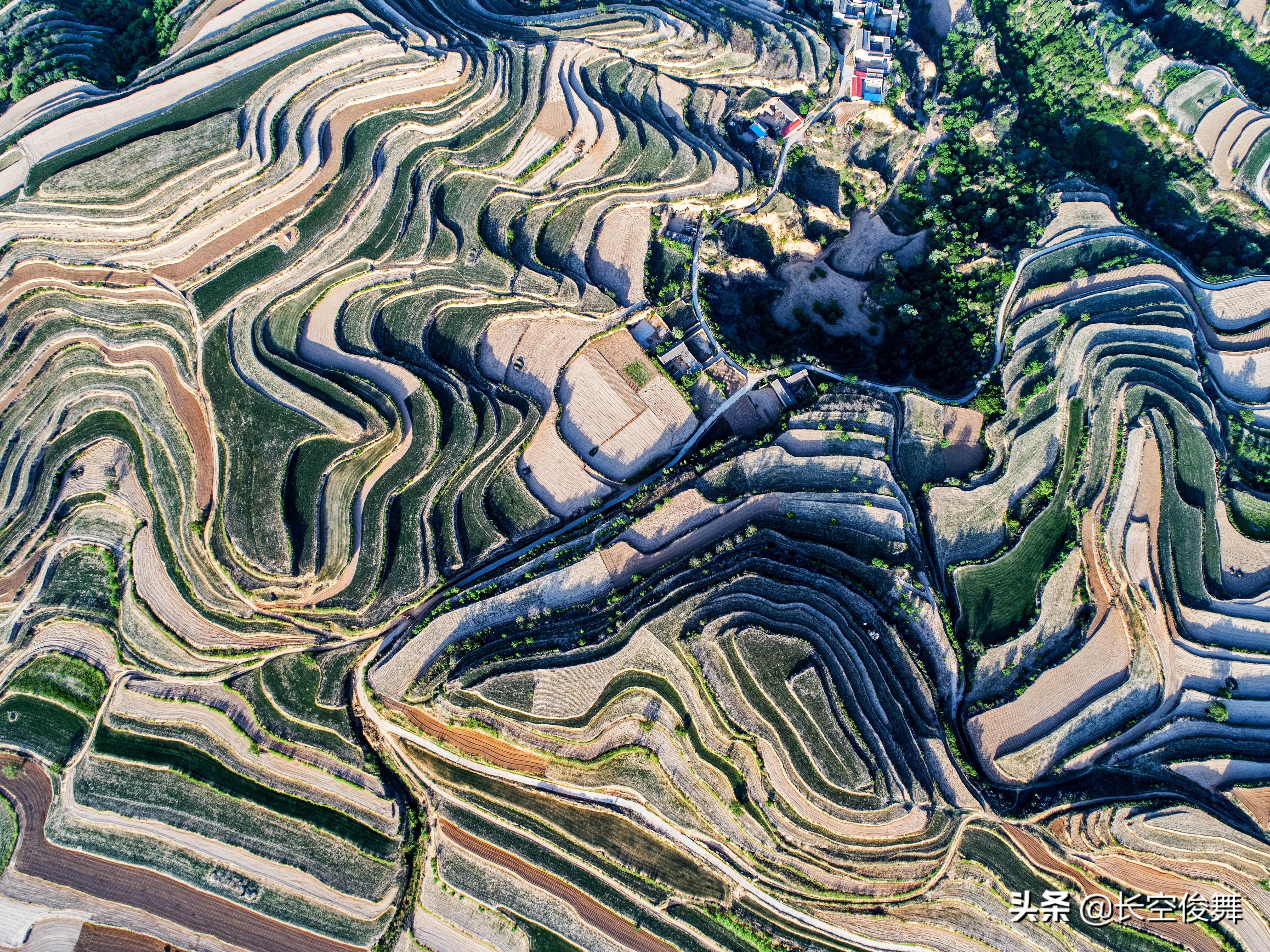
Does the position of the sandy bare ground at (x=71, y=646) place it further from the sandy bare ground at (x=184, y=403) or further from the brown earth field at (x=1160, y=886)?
the brown earth field at (x=1160, y=886)

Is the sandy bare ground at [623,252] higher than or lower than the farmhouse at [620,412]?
higher

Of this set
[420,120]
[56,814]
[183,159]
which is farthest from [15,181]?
[56,814]

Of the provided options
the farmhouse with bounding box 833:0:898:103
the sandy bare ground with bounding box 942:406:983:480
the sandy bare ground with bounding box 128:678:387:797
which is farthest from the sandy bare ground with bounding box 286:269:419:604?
A: the farmhouse with bounding box 833:0:898:103

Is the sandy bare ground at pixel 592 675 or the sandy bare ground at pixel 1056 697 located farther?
the sandy bare ground at pixel 592 675

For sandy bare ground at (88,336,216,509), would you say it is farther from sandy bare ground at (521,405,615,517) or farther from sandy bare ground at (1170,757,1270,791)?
sandy bare ground at (1170,757,1270,791)

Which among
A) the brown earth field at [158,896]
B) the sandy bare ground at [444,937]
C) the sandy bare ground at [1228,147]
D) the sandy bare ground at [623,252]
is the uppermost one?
the sandy bare ground at [1228,147]

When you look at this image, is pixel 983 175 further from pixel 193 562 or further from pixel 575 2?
pixel 193 562

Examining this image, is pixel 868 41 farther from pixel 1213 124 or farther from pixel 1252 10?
pixel 1252 10

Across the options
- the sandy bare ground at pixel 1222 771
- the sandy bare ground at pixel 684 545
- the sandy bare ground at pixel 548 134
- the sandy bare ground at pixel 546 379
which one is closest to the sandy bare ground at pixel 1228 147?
the sandy bare ground at pixel 1222 771
